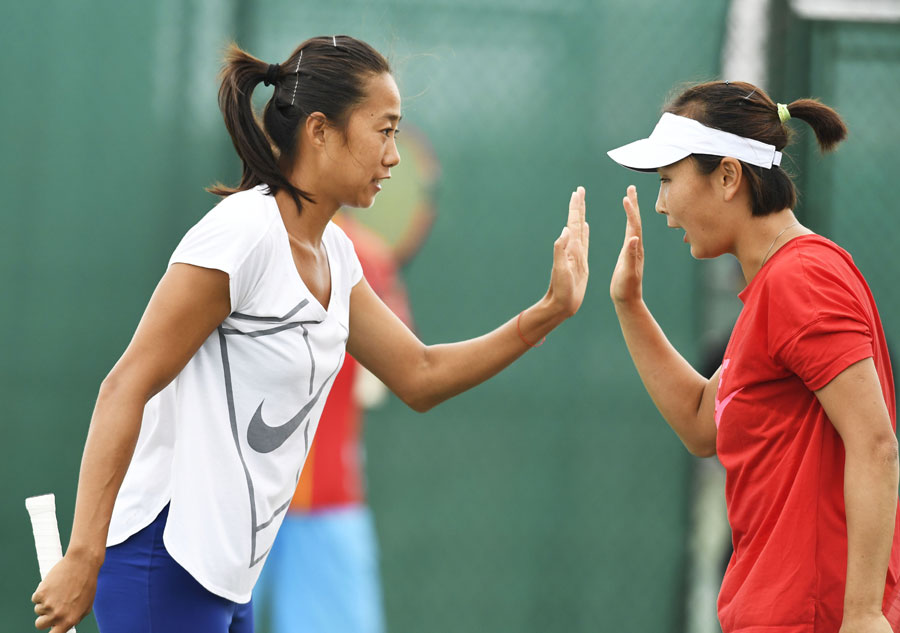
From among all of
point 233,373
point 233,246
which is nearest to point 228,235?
point 233,246

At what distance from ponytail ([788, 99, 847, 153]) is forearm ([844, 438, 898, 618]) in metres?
0.67

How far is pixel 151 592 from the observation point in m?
1.87

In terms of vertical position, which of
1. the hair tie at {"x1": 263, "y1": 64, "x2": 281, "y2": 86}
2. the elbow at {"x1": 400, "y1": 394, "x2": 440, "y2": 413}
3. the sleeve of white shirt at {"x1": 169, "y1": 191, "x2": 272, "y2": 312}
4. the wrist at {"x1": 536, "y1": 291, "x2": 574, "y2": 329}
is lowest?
the elbow at {"x1": 400, "y1": 394, "x2": 440, "y2": 413}

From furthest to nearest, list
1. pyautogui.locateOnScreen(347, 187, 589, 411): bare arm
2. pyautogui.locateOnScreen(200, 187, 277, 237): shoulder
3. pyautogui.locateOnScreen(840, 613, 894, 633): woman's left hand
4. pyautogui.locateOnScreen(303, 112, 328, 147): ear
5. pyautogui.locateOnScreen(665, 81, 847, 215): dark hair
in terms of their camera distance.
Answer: pyautogui.locateOnScreen(347, 187, 589, 411): bare arm < pyautogui.locateOnScreen(303, 112, 328, 147): ear < pyautogui.locateOnScreen(665, 81, 847, 215): dark hair < pyautogui.locateOnScreen(200, 187, 277, 237): shoulder < pyautogui.locateOnScreen(840, 613, 894, 633): woman's left hand

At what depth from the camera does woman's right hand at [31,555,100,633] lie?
1.69 meters

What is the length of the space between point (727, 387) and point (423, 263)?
2321mm

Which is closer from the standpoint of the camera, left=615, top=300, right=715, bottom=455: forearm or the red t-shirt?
the red t-shirt

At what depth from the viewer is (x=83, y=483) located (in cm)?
175

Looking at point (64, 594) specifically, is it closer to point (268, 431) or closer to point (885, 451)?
point (268, 431)

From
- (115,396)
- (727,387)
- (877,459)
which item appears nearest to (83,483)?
(115,396)

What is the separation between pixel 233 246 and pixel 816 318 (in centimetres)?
99

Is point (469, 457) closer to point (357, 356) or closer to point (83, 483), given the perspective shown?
point (357, 356)

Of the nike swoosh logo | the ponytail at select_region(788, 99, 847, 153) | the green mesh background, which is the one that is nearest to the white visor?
the ponytail at select_region(788, 99, 847, 153)

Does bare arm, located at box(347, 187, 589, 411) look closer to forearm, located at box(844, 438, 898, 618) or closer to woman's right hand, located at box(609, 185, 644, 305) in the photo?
woman's right hand, located at box(609, 185, 644, 305)
